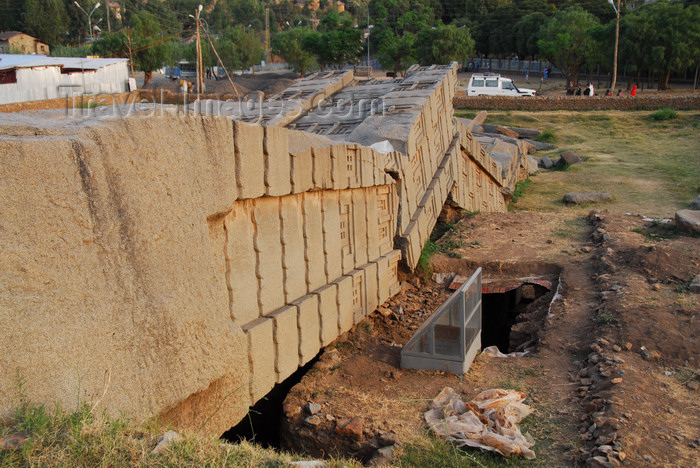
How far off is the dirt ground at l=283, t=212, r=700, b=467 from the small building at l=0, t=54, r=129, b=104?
1717 centimetres

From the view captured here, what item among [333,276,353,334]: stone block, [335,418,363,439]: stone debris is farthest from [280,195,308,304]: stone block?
[335,418,363,439]: stone debris

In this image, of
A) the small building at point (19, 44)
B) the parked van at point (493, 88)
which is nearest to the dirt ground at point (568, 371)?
the parked van at point (493, 88)

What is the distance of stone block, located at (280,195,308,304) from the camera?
5.27 meters

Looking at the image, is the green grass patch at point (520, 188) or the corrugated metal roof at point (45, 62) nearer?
the green grass patch at point (520, 188)

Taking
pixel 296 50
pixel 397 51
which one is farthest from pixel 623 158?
pixel 296 50

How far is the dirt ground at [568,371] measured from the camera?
452cm

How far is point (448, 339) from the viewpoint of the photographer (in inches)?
226

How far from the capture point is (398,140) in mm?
7961

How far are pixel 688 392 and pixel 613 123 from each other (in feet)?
67.6

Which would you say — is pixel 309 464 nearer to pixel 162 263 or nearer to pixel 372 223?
pixel 162 263

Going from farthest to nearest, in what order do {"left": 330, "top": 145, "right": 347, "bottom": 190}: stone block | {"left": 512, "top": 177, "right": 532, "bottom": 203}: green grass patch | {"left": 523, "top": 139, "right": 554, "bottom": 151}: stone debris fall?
1. {"left": 523, "top": 139, "right": 554, "bottom": 151}: stone debris
2. {"left": 512, "top": 177, "right": 532, "bottom": 203}: green grass patch
3. {"left": 330, "top": 145, "right": 347, "bottom": 190}: stone block

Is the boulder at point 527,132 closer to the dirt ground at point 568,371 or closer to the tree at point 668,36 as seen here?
the tree at point 668,36

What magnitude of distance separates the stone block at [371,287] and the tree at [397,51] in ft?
110

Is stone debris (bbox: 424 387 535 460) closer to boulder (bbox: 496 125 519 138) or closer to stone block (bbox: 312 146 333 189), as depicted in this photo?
stone block (bbox: 312 146 333 189)
